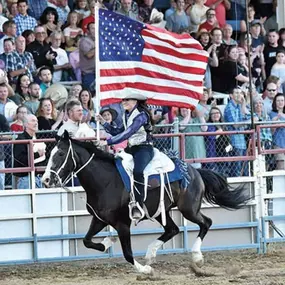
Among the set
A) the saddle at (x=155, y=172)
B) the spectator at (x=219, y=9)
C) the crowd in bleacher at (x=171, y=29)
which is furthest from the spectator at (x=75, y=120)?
the spectator at (x=219, y=9)

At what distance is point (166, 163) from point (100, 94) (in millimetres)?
1377

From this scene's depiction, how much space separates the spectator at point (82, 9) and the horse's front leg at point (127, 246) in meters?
7.00

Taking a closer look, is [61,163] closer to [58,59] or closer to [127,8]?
[58,59]

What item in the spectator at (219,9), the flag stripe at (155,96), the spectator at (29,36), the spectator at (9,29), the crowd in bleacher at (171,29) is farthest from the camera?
the spectator at (219,9)

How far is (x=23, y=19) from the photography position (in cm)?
1967

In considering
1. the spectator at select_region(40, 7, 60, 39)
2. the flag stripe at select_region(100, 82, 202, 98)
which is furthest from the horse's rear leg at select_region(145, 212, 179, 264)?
the spectator at select_region(40, 7, 60, 39)

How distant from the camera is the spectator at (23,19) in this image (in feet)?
64.3

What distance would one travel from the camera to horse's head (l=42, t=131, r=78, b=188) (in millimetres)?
13984

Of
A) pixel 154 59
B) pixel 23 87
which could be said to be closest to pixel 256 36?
pixel 23 87

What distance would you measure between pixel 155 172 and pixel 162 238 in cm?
93

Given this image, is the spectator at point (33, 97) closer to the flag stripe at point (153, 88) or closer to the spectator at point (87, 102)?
the spectator at point (87, 102)

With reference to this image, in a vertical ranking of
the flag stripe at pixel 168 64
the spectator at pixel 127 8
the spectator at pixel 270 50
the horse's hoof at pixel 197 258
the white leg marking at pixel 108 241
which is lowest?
the horse's hoof at pixel 197 258

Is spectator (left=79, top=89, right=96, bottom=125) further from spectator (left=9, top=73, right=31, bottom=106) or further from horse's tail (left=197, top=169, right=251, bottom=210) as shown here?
horse's tail (left=197, top=169, right=251, bottom=210)

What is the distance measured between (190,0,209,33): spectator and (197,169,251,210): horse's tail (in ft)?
20.7
